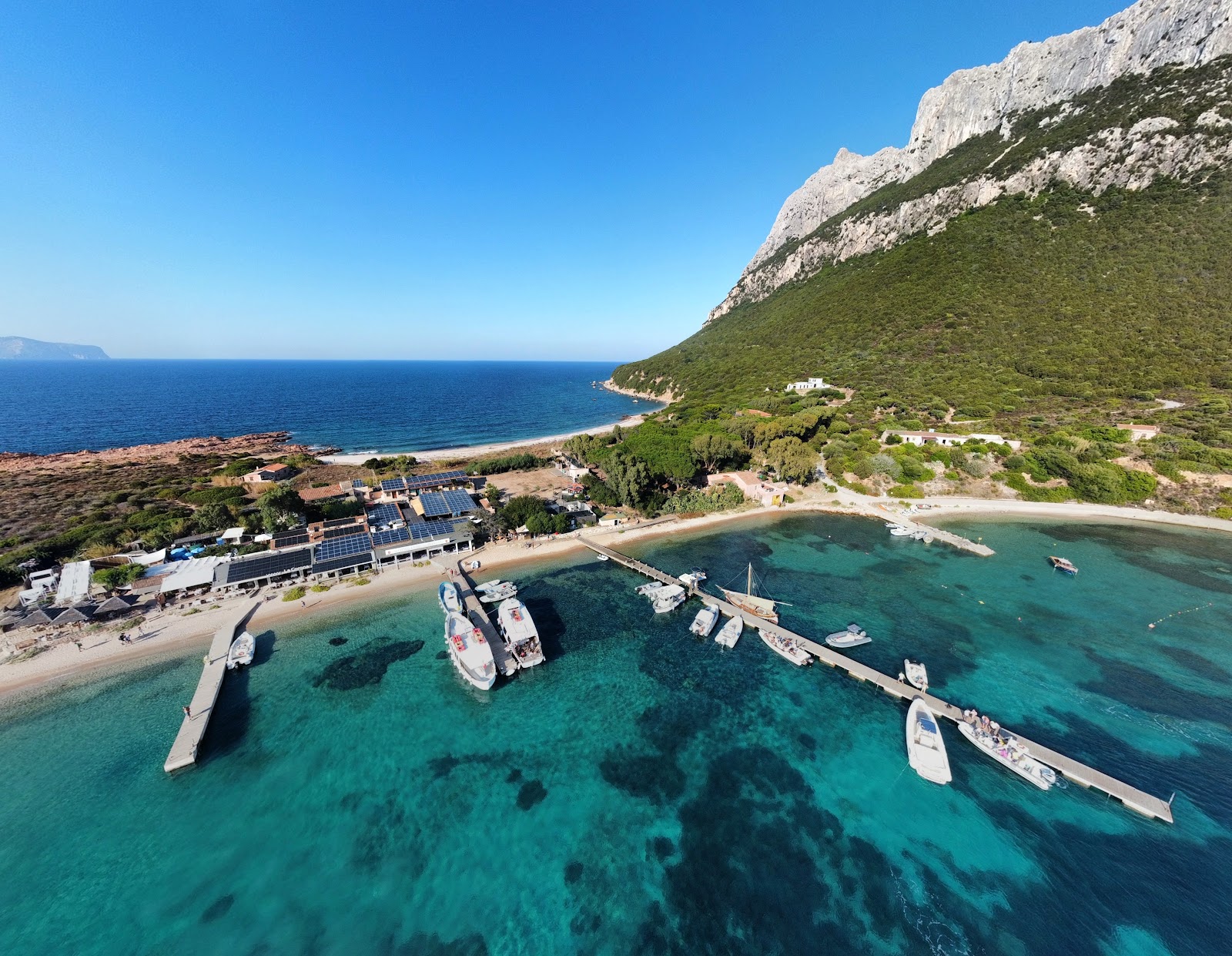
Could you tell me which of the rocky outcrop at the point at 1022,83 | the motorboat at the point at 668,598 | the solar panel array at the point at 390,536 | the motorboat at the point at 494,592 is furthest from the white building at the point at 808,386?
the solar panel array at the point at 390,536

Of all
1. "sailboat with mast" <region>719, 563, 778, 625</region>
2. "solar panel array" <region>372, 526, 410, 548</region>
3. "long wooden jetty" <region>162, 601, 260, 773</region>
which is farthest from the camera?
"solar panel array" <region>372, 526, 410, 548</region>

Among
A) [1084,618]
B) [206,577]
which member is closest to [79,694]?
[206,577]

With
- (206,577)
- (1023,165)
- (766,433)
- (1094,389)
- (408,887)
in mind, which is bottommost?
(408,887)

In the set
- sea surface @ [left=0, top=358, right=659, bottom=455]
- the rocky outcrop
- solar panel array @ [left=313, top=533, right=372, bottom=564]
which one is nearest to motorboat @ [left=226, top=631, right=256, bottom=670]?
solar panel array @ [left=313, top=533, right=372, bottom=564]

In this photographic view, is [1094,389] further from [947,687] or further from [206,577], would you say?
[206,577]

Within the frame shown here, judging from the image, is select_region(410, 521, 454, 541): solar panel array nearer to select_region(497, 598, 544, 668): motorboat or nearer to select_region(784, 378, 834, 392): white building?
select_region(497, 598, 544, 668): motorboat

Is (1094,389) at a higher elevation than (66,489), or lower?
higher

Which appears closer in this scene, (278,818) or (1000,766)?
(278,818)

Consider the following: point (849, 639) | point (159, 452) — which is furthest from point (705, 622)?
point (159, 452)
